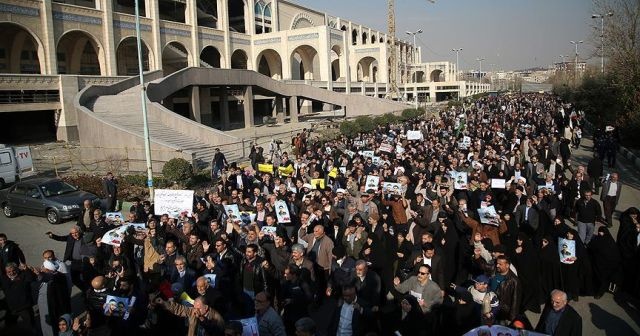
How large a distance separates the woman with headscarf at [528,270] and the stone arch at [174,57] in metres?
44.1

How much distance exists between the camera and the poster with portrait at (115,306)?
18.9ft

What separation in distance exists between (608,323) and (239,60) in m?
55.0

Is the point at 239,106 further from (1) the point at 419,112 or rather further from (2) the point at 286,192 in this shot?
(2) the point at 286,192

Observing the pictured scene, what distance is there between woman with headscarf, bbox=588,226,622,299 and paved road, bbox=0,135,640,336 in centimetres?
33

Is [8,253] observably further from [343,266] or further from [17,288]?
[343,266]

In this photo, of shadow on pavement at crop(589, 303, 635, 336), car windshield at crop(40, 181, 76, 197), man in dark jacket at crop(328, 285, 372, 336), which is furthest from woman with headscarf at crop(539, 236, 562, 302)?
car windshield at crop(40, 181, 76, 197)

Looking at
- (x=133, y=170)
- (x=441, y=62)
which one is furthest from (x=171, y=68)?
(x=441, y=62)

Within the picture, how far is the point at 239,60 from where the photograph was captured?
190ft

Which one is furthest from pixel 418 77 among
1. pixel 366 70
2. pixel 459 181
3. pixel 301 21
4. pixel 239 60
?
pixel 459 181

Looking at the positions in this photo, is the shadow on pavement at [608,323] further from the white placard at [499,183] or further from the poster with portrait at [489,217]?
the white placard at [499,183]

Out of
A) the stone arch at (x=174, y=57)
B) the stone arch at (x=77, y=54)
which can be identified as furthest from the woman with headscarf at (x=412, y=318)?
the stone arch at (x=174, y=57)

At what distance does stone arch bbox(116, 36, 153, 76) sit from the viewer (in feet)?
141

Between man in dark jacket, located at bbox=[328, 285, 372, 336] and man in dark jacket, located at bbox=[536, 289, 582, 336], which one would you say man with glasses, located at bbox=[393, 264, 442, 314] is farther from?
man in dark jacket, located at bbox=[536, 289, 582, 336]

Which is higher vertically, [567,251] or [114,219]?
[114,219]
